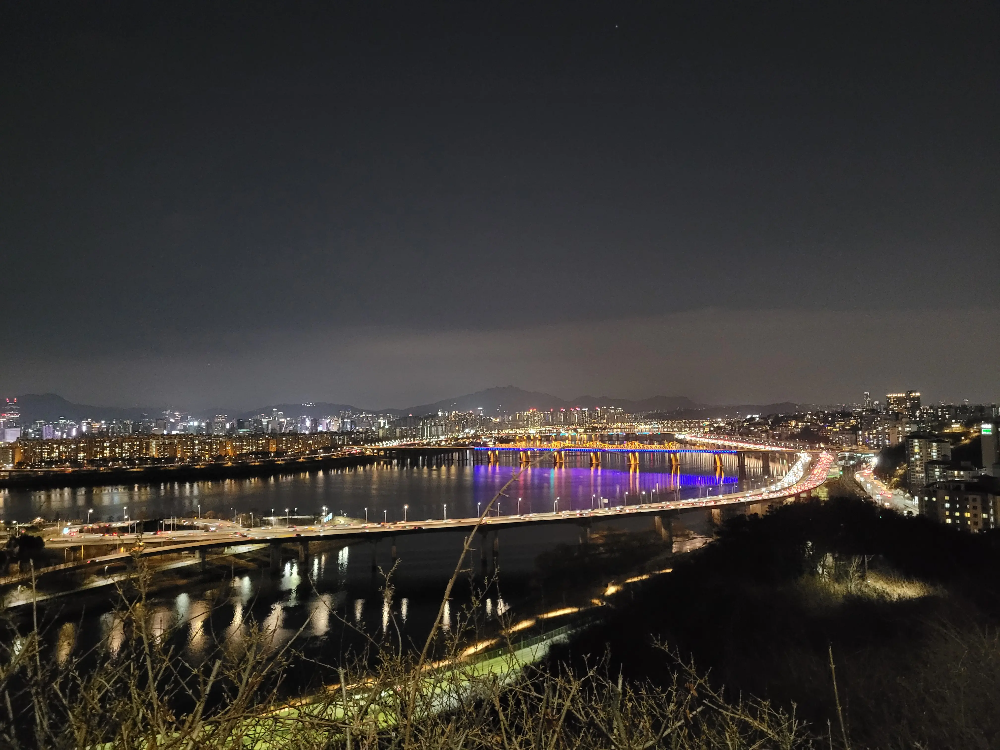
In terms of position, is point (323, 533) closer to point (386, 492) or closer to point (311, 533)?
point (311, 533)

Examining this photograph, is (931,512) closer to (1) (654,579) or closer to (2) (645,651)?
(1) (654,579)

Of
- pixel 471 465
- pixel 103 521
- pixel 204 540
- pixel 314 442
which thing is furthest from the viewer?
pixel 314 442

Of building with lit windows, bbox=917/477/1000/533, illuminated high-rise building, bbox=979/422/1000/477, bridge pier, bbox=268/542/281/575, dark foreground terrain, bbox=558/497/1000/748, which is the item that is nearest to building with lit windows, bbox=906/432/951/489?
illuminated high-rise building, bbox=979/422/1000/477

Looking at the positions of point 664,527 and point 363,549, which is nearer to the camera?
point 363,549

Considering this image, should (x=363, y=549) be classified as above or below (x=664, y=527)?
below

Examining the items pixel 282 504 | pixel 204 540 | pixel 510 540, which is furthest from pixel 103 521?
pixel 510 540

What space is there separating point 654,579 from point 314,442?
33.9 meters

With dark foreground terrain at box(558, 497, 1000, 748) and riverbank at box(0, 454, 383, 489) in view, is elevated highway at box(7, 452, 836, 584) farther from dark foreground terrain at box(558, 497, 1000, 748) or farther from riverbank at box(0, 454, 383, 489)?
riverbank at box(0, 454, 383, 489)

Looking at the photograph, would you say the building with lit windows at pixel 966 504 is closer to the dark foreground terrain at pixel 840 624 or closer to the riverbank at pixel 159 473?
the dark foreground terrain at pixel 840 624

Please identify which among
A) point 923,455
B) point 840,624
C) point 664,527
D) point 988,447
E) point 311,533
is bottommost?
point 664,527

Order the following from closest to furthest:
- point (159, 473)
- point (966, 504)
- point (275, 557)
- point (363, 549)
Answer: point (275, 557) < point (966, 504) < point (363, 549) < point (159, 473)

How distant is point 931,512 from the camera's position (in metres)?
11.5

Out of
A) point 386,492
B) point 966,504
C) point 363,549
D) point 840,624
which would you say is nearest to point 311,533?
point 363,549

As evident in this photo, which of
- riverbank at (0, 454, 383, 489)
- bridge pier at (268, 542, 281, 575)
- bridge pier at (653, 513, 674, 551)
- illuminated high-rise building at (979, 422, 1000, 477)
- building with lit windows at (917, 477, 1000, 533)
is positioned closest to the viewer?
bridge pier at (268, 542, 281, 575)
